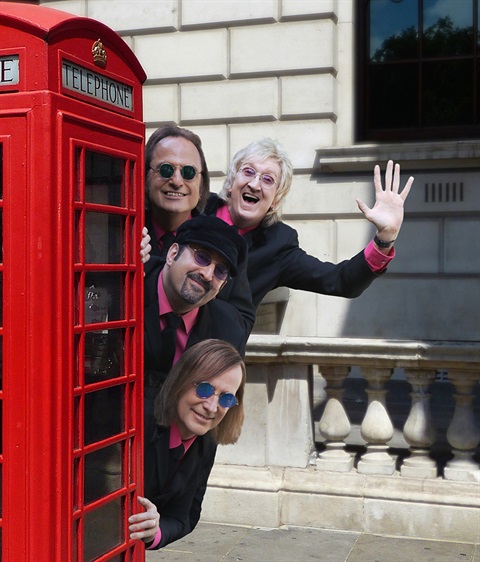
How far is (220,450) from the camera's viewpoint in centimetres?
557

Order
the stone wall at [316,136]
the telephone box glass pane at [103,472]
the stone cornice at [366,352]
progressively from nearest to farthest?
the telephone box glass pane at [103,472] < the stone cornice at [366,352] < the stone wall at [316,136]

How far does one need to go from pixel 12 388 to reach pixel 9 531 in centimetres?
37

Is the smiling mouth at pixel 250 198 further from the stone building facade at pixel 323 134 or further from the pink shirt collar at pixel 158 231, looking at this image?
the stone building facade at pixel 323 134

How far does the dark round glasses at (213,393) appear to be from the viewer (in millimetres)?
3023

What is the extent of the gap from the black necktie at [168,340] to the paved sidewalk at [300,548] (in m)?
2.40

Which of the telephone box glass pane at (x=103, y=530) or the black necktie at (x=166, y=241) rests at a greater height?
the black necktie at (x=166, y=241)

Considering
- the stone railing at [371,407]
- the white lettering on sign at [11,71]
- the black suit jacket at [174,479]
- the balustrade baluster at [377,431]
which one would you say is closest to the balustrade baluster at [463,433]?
the stone railing at [371,407]

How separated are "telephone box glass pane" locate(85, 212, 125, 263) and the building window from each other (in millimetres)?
7283

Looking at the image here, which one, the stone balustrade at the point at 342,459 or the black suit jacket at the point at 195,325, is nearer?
the black suit jacket at the point at 195,325

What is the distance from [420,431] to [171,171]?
3137 millimetres

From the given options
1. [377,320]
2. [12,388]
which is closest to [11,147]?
[12,388]

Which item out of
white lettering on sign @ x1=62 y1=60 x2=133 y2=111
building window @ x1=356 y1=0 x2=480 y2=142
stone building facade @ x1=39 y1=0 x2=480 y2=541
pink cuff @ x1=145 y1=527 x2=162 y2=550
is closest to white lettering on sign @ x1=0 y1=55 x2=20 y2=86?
white lettering on sign @ x1=62 y1=60 x2=133 y2=111

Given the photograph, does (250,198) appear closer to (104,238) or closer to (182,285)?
(182,285)

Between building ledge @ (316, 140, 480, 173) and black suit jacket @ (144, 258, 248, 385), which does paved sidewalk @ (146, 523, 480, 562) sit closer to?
black suit jacket @ (144, 258, 248, 385)
